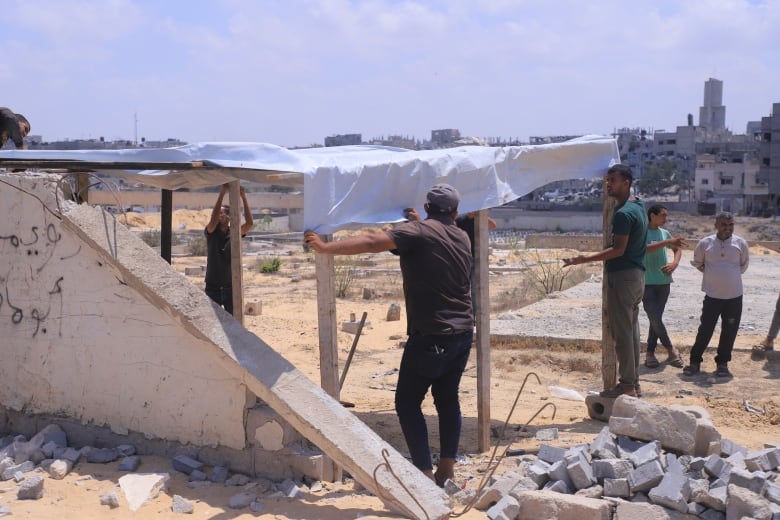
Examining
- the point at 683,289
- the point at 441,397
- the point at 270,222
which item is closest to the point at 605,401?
the point at 441,397

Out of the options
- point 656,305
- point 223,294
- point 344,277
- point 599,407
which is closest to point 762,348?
point 656,305

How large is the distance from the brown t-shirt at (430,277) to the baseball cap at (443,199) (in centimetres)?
17

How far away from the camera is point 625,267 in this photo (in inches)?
282

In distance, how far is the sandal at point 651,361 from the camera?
9672 mm

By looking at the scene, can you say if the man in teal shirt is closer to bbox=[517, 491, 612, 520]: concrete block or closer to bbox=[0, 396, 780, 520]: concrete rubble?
bbox=[0, 396, 780, 520]: concrete rubble

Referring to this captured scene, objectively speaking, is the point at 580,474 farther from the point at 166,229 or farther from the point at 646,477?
the point at 166,229

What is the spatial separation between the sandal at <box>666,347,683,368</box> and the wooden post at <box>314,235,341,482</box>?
16.8ft

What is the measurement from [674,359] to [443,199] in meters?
5.29

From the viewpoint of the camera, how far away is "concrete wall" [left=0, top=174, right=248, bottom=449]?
567cm

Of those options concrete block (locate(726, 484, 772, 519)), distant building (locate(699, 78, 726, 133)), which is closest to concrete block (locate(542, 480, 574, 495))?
concrete block (locate(726, 484, 772, 519))

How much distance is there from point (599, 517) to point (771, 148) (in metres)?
61.3

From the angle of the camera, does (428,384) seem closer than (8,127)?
Yes

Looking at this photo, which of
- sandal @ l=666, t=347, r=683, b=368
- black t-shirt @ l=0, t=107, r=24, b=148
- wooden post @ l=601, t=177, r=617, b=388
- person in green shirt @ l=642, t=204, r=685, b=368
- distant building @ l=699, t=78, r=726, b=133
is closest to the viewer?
black t-shirt @ l=0, t=107, r=24, b=148

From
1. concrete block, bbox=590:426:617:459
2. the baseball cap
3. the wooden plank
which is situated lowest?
concrete block, bbox=590:426:617:459
